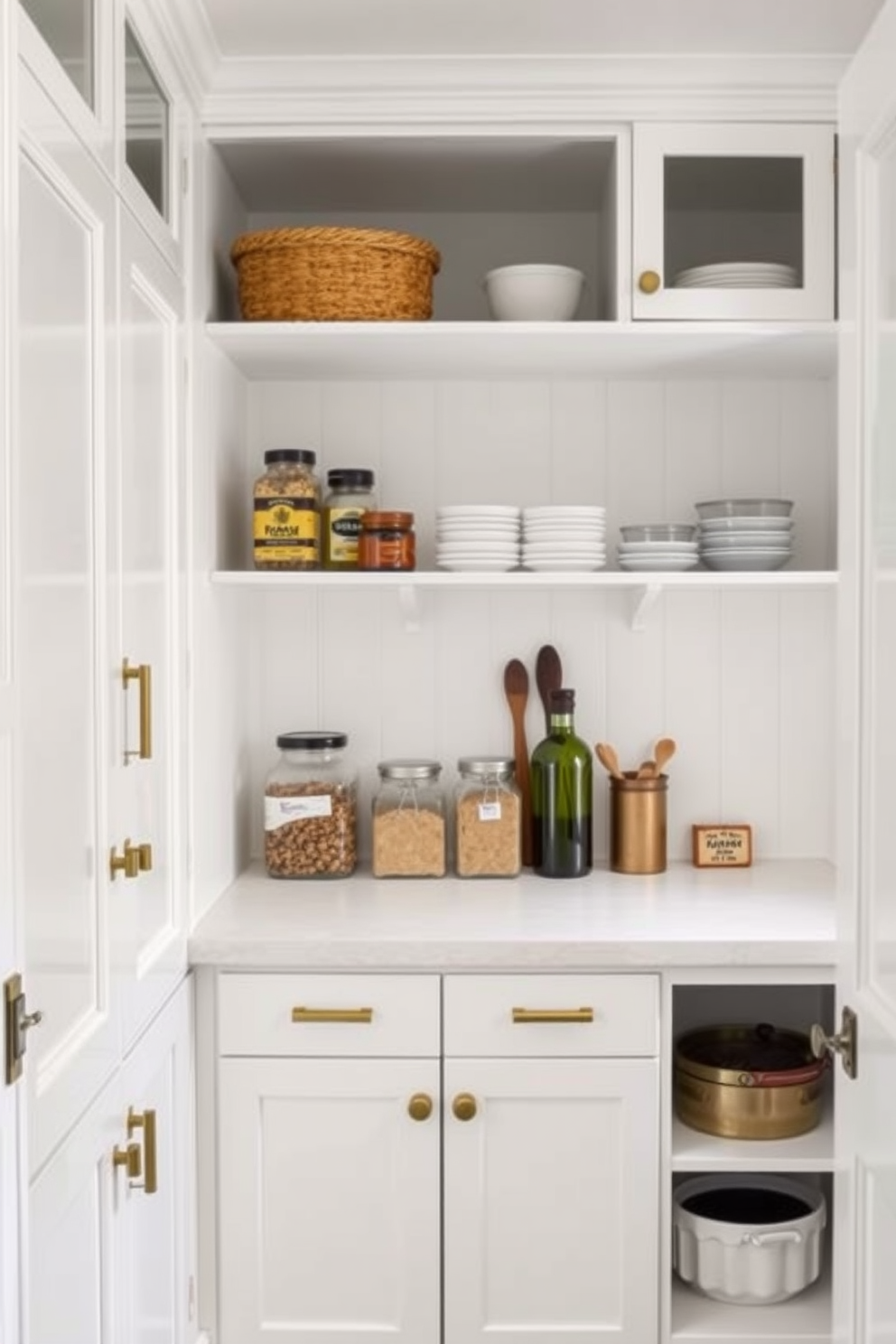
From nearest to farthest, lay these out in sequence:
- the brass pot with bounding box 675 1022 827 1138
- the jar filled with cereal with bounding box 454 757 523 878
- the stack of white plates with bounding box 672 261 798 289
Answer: the brass pot with bounding box 675 1022 827 1138 → the stack of white plates with bounding box 672 261 798 289 → the jar filled with cereal with bounding box 454 757 523 878

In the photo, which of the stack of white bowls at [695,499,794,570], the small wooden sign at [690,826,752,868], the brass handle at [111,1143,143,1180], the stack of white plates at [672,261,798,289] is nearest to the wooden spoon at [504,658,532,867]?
the small wooden sign at [690,826,752,868]

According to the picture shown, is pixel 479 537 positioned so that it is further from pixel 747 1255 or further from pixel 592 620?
pixel 747 1255

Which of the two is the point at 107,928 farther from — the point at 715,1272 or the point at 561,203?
the point at 561,203

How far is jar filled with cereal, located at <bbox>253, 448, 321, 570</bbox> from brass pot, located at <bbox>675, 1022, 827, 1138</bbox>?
44.5 inches

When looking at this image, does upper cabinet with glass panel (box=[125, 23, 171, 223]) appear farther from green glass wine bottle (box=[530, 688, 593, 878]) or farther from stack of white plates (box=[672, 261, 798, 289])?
green glass wine bottle (box=[530, 688, 593, 878])

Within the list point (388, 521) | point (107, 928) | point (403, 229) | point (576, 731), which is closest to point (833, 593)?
A: point (576, 731)

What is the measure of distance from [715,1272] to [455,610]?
4.35 ft

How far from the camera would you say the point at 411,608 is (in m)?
2.94

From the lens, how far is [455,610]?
307 centimetres

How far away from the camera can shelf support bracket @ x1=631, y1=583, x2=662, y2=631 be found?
2.78 meters

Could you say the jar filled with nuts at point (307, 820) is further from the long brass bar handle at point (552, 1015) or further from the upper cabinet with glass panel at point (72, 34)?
the upper cabinet with glass panel at point (72, 34)

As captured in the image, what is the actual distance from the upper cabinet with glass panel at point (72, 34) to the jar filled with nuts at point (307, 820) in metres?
1.34

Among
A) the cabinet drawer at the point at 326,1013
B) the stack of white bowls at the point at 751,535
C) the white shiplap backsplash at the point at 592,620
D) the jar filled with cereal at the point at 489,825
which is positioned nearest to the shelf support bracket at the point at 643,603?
the white shiplap backsplash at the point at 592,620

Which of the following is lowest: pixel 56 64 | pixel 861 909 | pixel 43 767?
pixel 861 909
